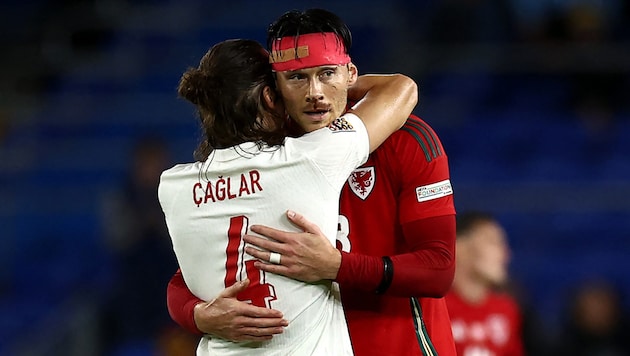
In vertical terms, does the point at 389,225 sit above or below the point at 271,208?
below

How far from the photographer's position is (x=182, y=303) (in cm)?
322

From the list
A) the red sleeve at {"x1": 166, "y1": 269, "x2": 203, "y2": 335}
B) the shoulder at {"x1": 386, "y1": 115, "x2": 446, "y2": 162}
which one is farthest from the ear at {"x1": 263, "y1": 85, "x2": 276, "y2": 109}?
the red sleeve at {"x1": 166, "y1": 269, "x2": 203, "y2": 335}

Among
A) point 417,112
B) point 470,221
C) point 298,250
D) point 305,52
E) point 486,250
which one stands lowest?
point 417,112

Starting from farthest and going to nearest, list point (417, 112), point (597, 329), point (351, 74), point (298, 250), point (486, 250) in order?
point (417, 112) < point (597, 329) < point (486, 250) < point (351, 74) < point (298, 250)

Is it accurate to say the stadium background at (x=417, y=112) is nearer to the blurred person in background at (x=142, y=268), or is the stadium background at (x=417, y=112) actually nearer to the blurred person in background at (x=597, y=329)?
the blurred person in background at (x=142, y=268)

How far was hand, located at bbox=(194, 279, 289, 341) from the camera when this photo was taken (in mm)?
2949

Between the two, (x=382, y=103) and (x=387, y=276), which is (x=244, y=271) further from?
(x=382, y=103)

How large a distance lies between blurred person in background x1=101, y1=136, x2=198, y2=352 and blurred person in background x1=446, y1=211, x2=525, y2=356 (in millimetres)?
1774

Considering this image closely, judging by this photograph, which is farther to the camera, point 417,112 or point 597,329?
point 417,112

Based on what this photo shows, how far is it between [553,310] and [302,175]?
4.96 metres

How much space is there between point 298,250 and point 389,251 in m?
0.39

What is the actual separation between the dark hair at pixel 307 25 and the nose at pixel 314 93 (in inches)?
6.3

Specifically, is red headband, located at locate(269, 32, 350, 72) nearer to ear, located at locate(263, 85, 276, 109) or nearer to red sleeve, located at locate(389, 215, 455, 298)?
ear, located at locate(263, 85, 276, 109)

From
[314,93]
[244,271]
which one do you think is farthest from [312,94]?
[244,271]
